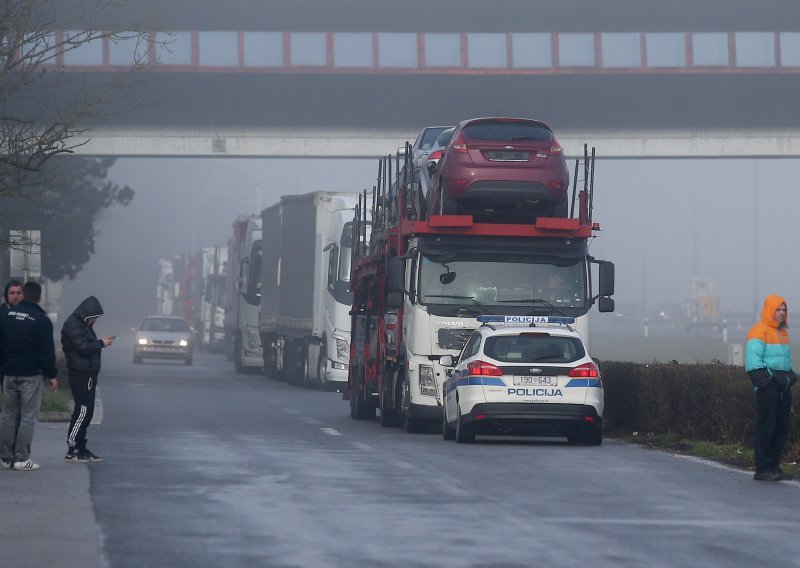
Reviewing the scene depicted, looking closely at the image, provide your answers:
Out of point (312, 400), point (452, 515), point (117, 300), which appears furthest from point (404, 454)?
point (117, 300)

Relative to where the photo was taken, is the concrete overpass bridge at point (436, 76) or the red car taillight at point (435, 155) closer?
the red car taillight at point (435, 155)

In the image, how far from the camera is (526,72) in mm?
50719

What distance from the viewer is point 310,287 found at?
3731 cm

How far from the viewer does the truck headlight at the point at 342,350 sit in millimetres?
35594

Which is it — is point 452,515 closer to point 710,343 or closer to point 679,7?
point 679,7

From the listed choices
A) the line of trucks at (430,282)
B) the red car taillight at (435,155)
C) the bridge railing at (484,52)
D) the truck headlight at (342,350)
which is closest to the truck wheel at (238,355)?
the bridge railing at (484,52)

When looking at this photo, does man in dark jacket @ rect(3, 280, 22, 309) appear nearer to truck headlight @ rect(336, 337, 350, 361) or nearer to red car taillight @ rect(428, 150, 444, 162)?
red car taillight @ rect(428, 150, 444, 162)

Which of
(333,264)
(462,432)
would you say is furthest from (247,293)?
(462,432)

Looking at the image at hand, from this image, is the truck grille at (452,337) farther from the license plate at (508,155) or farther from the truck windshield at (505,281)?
the license plate at (508,155)

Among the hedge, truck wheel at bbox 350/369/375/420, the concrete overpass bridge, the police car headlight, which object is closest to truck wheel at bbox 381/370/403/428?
the police car headlight

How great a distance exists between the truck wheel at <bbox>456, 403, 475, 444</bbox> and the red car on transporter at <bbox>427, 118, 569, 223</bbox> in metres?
3.15

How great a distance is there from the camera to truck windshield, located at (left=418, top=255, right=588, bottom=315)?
68.9 feet

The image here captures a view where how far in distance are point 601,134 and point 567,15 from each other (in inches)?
163

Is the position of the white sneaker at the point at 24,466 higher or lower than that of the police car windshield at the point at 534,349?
lower
